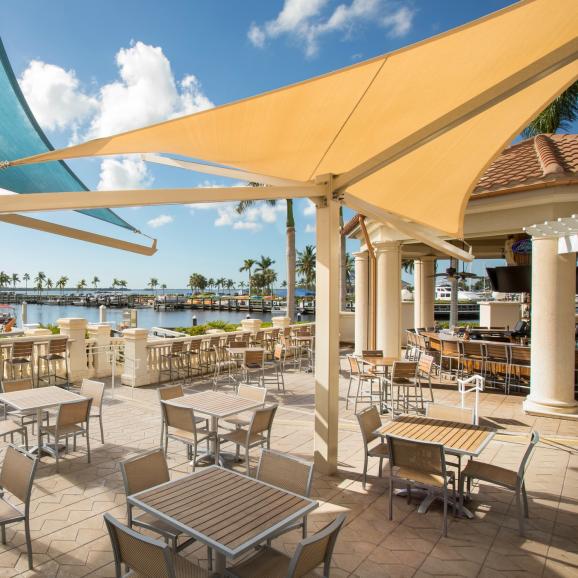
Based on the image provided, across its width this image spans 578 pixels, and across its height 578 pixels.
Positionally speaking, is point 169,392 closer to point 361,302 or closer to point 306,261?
point 361,302

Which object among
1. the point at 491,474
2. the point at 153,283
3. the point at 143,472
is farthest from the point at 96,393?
the point at 153,283

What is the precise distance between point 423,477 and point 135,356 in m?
7.91

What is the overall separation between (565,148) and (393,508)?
10.0 metres

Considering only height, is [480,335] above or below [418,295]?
below

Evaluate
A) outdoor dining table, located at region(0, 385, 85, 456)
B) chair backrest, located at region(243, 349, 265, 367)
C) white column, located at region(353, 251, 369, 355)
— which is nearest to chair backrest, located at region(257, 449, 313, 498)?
outdoor dining table, located at region(0, 385, 85, 456)

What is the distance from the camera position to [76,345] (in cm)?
1047

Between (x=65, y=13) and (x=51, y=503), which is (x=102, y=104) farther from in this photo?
(x=51, y=503)

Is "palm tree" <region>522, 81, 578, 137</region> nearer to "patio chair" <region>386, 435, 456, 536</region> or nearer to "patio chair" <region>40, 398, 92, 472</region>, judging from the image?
"patio chair" <region>386, 435, 456, 536</region>

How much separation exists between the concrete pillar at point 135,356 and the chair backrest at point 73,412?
14.9 ft

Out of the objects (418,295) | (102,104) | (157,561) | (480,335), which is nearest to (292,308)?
(418,295)

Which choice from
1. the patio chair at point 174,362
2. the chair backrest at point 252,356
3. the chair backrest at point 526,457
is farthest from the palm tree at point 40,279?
the chair backrest at point 526,457

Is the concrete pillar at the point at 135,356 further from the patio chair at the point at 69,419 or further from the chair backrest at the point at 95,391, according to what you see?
the patio chair at the point at 69,419

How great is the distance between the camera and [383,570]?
3.45 meters

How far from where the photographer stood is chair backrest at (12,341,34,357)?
903 cm
